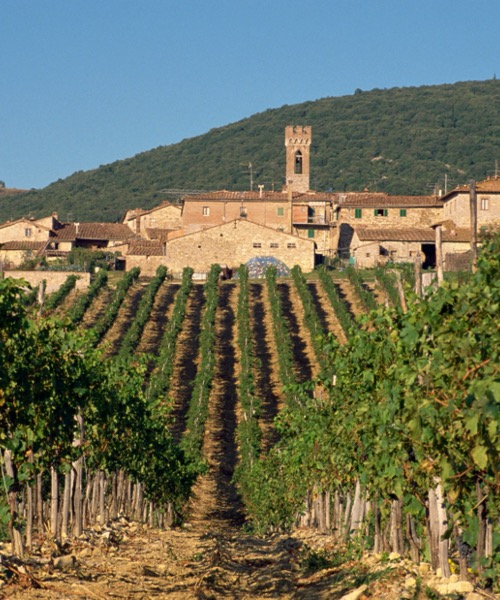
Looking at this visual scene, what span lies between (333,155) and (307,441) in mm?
146723

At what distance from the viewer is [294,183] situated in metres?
110

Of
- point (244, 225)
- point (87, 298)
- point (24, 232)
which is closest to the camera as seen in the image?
point (87, 298)

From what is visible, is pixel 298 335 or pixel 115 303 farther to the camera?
pixel 115 303

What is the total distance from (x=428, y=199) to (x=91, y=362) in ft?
242

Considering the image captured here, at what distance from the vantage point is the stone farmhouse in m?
77.1

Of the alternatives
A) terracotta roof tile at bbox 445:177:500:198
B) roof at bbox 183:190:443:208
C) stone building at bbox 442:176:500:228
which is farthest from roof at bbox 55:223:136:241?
terracotta roof tile at bbox 445:177:500:198

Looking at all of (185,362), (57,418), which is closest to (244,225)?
(185,362)

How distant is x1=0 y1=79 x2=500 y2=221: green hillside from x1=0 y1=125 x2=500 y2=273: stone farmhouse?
4714cm

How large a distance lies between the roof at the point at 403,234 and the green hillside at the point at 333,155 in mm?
54424

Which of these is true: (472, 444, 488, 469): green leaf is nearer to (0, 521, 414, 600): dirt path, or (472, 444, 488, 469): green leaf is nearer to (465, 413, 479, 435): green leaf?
(465, 413, 479, 435): green leaf

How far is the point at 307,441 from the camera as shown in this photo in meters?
22.3

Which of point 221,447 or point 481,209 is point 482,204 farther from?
point 221,447

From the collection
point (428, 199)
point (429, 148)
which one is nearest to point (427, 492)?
point (428, 199)

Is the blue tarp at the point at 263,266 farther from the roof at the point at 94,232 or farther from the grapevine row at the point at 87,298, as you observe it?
the roof at the point at 94,232
